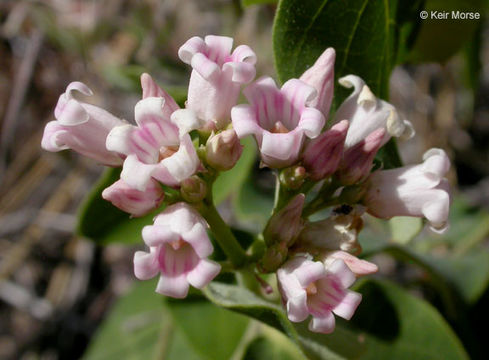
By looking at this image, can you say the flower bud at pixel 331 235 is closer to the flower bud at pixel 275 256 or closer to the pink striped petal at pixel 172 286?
the flower bud at pixel 275 256

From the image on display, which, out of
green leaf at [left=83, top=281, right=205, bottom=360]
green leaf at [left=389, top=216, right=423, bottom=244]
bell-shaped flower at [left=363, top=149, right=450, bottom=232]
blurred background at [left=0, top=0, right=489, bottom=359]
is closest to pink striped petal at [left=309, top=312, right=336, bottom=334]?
bell-shaped flower at [left=363, top=149, right=450, bottom=232]

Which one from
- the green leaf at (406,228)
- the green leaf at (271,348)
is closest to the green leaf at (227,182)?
the green leaf at (271,348)

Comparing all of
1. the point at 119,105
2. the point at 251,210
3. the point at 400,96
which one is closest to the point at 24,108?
the point at 119,105

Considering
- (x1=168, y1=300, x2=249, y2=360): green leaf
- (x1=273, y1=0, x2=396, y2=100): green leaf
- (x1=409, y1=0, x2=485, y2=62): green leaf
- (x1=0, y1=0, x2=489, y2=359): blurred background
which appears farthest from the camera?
(x1=0, y1=0, x2=489, y2=359): blurred background

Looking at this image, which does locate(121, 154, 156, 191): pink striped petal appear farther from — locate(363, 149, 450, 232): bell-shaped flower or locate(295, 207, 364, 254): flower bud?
locate(363, 149, 450, 232): bell-shaped flower

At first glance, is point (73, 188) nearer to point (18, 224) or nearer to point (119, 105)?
point (18, 224)

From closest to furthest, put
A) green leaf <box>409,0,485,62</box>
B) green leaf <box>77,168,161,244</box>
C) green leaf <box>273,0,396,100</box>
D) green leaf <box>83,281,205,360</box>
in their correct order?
green leaf <box>273,0,396,100</box>
green leaf <box>77,168,161,244</box>
green leaf <box>409,0,485,62</box>
green leaf <box>83,281,205,360</box>

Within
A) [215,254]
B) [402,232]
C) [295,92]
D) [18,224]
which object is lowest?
[18,224]
